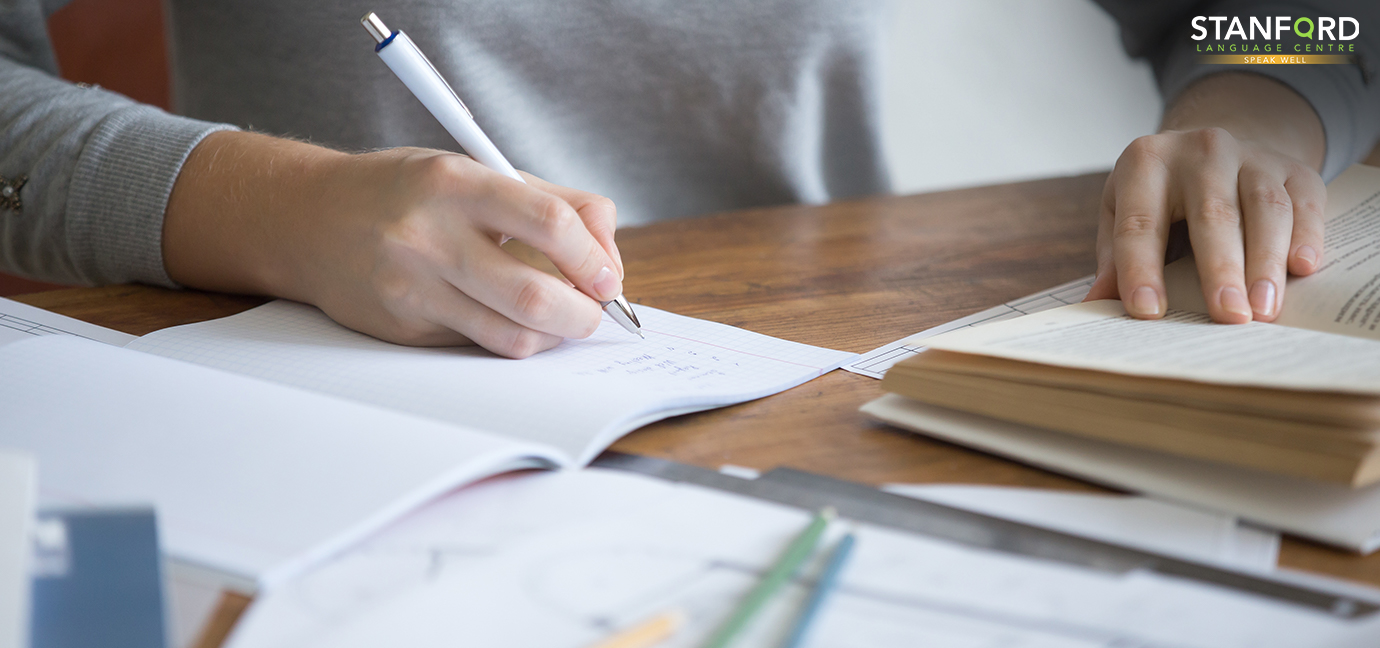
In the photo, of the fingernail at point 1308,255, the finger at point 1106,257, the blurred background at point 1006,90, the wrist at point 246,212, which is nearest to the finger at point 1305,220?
the fingernail at point 1308,255

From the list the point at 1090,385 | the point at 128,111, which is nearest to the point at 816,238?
the point at 1090,385

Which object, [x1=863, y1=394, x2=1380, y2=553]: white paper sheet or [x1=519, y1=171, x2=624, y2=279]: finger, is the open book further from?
[x1=519, y1=171, x2=624, y2=279]: finger

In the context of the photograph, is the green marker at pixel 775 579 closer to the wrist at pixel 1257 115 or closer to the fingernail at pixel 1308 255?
the fingernail at pixel 1308 255

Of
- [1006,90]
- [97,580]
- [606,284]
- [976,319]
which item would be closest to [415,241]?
[606,284]

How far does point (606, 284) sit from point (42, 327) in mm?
377

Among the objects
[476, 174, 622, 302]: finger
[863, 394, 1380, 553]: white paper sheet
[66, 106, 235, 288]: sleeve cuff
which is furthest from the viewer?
[66, 106, 235, 288]: sleeve cuff

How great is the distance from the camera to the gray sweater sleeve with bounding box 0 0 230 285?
2.09 feet

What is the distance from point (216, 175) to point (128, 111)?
11cm

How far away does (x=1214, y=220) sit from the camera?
545 mm

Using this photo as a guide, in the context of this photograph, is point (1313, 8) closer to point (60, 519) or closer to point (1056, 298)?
point (1056, 298)

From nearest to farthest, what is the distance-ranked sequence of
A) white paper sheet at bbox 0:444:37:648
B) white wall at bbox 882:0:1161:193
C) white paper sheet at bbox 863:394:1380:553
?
white paper sheet at bbox 0:444:37:648
white paper sheet at bbox 863:394:1380:553
white wall at bbox 882:0:1161:193

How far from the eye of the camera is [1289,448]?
1.16 ft

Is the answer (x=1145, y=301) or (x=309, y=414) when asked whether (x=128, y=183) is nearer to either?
(x=309, y=414)

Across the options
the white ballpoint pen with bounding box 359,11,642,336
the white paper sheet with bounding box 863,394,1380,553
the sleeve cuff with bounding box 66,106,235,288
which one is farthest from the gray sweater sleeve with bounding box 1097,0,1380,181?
the sleeve cuff with bounding box 66,106,235,288
